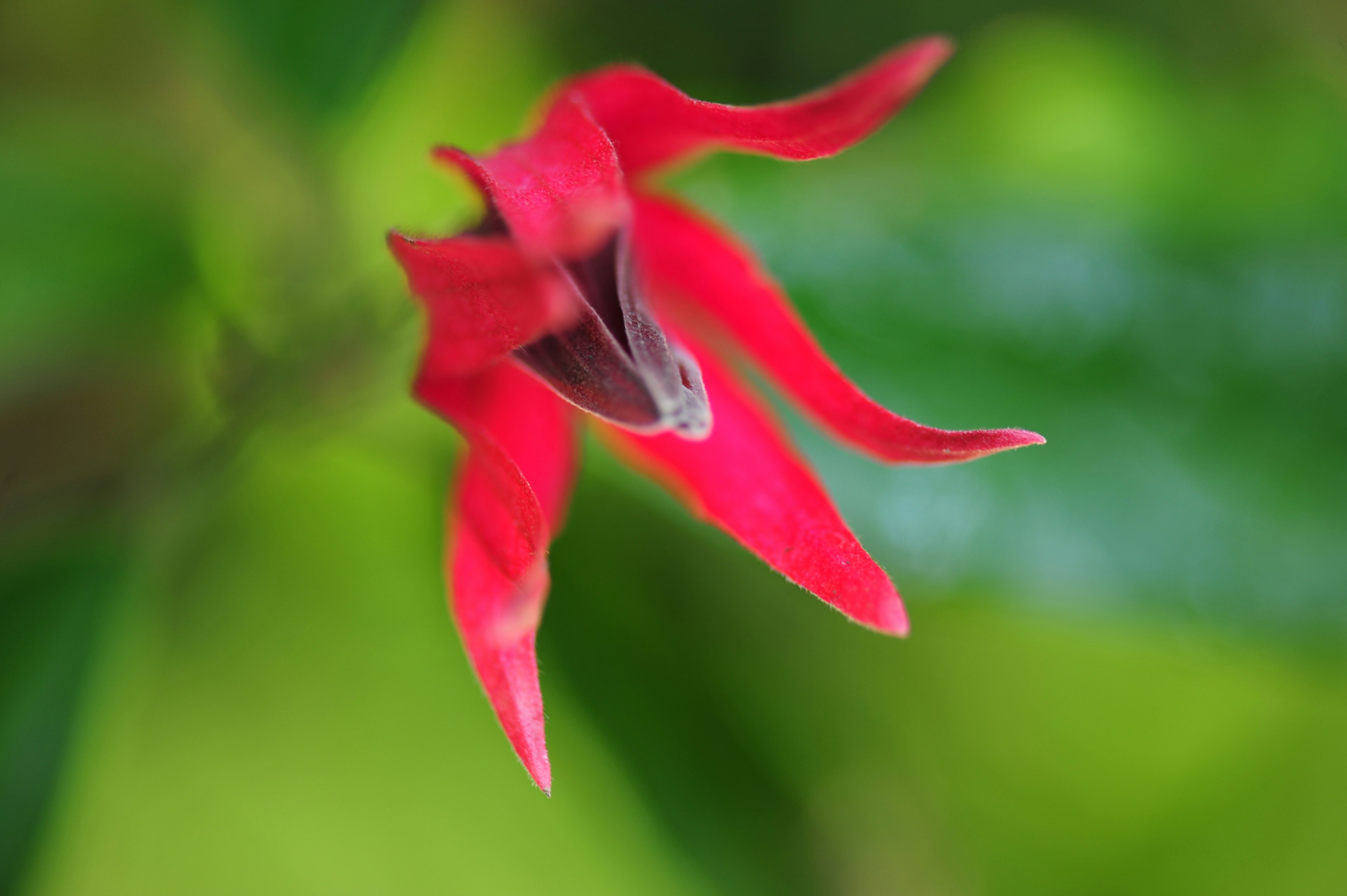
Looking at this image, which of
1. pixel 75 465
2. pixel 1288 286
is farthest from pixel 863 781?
pixel 75 465

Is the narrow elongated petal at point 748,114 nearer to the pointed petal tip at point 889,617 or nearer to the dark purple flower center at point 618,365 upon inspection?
the dark purple flower center at point 618,365

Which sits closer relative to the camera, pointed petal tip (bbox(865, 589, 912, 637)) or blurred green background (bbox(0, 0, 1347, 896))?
pointed petal tip (bbox(865, 589, 912, 637))

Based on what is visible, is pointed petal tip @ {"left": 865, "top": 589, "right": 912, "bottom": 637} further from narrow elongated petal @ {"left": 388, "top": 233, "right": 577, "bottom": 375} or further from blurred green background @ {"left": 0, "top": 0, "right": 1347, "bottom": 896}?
blurred green background @ {"left": 0, "top": 0, "right": 1347, "bottom": 896}

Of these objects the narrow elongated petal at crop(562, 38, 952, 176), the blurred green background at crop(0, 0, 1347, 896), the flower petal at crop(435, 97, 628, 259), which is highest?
the narrow elongated petal at crop(562, 38, 952, 176)

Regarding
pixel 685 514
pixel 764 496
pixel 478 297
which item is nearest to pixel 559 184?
pixel 478 297

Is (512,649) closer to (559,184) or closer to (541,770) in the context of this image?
(541,770)

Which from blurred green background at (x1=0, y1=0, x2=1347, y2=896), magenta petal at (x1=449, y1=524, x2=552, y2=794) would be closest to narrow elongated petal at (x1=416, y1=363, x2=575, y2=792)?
magenta petal at (x1=449, y1=524, x2=552, y2=794)

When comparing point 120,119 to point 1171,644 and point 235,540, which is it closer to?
point 235,540

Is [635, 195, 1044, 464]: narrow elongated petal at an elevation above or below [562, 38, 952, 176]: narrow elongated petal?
below
